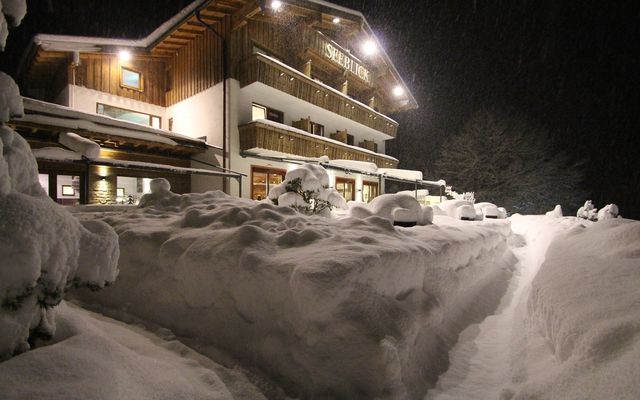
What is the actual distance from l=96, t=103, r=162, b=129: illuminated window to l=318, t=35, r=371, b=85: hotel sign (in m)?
9.64

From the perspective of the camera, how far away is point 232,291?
118 inches

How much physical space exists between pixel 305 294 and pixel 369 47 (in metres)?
20.8

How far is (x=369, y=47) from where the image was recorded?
19891mm

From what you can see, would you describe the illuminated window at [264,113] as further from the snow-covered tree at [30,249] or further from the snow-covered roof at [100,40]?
the snow-covered tree at [30,249]

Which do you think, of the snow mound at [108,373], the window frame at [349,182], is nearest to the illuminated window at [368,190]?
the window frame at [349,182]

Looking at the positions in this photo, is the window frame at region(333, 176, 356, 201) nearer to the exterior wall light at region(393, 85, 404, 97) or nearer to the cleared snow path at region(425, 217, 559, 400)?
the exterior wall light at region(393, 85, 404, 97)

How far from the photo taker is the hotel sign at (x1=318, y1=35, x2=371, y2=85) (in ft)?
56.1

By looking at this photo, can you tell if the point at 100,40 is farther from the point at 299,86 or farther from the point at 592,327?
the point at 592,327

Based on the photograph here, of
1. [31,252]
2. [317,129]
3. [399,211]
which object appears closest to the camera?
[31,252]

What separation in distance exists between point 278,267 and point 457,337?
262 centimetres

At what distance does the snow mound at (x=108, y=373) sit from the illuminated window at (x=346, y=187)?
15924mm

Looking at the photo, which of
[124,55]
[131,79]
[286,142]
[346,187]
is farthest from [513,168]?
[124,55]

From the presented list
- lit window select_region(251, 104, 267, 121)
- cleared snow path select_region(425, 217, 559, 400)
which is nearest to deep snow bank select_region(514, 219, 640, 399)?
cleared snow path select_region(425, 217, 559, 400)

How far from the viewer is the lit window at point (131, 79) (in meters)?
14.0
